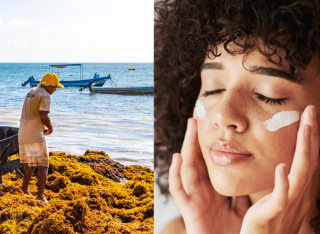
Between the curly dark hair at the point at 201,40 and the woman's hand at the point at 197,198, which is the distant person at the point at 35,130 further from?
the woman's hand at the point at 197,198

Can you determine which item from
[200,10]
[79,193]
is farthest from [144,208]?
[200,10]

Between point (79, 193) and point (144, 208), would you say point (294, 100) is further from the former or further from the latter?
point (79, 193)

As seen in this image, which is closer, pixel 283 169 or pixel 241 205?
pixel 283 169

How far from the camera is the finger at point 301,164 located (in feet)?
4.01

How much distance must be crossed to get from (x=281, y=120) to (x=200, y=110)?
1.21 feet

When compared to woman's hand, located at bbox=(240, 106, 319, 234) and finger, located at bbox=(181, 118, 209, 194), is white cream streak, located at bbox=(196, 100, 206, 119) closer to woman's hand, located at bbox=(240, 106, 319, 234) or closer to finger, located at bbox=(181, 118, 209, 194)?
finger, located at bbox=(181, 118, 209, 194)

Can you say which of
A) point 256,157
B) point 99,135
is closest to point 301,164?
point 256,157

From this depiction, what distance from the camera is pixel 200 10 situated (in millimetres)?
1422

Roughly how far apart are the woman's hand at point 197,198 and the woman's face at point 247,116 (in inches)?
2.5

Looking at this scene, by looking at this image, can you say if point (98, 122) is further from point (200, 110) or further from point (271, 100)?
point (271, 100)

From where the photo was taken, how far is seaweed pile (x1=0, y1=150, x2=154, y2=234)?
9.27 ft

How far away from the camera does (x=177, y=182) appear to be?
156 centimetres

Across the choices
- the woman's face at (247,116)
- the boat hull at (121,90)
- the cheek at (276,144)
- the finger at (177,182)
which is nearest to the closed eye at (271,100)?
the woman's face at (247,116)

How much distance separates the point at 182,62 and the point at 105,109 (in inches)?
420
